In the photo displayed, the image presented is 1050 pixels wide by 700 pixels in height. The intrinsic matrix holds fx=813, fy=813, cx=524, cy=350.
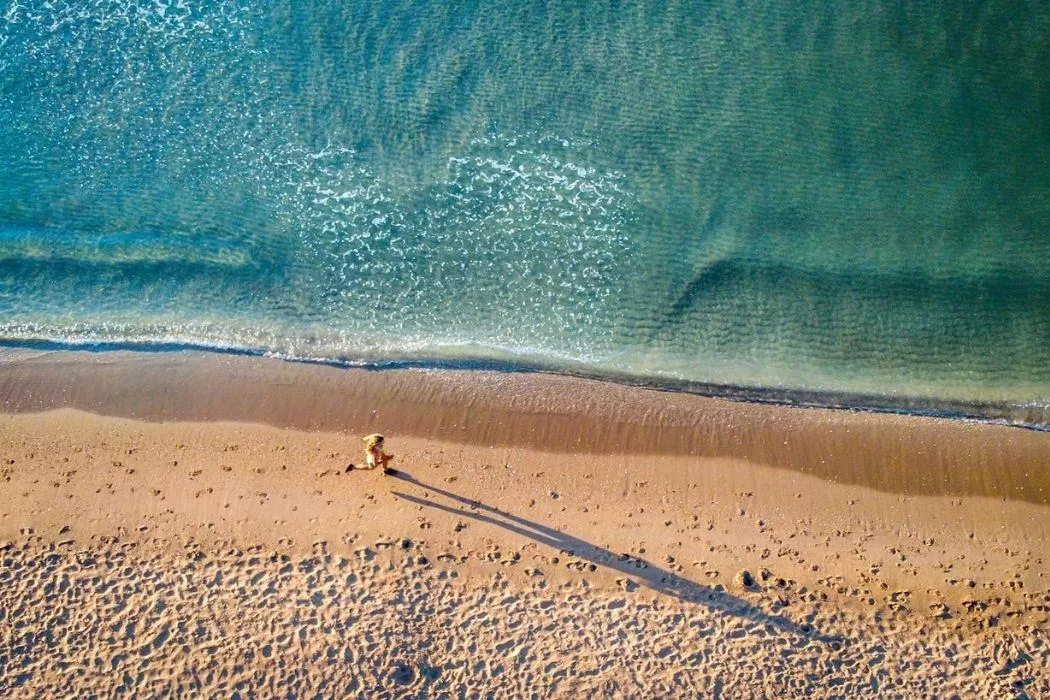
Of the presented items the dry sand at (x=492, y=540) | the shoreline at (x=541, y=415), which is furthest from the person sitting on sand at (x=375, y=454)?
the shoreline at (x=541, y=415)

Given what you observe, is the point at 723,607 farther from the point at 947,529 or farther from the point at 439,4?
the point at 439,4

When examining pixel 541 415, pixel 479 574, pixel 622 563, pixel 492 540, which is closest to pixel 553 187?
pixel 541 415

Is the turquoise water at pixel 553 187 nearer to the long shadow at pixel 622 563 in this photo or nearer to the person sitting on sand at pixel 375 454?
the person sitting on sand at pixel 375 454

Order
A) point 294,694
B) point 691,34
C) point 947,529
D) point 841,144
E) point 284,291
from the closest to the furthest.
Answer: point 294,694 → point 947,529 → point 284,291 → point 841,144 → point 691,34

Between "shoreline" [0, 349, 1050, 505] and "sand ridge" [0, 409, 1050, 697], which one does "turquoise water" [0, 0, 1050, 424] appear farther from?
"sand ridge" [0, 409, 1050, 697]

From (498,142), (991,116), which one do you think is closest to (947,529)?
(991,116)

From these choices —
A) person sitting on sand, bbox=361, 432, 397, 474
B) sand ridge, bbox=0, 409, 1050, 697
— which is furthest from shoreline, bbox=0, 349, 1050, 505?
person sitting on sand, bbox=361, 432, 397, 474
